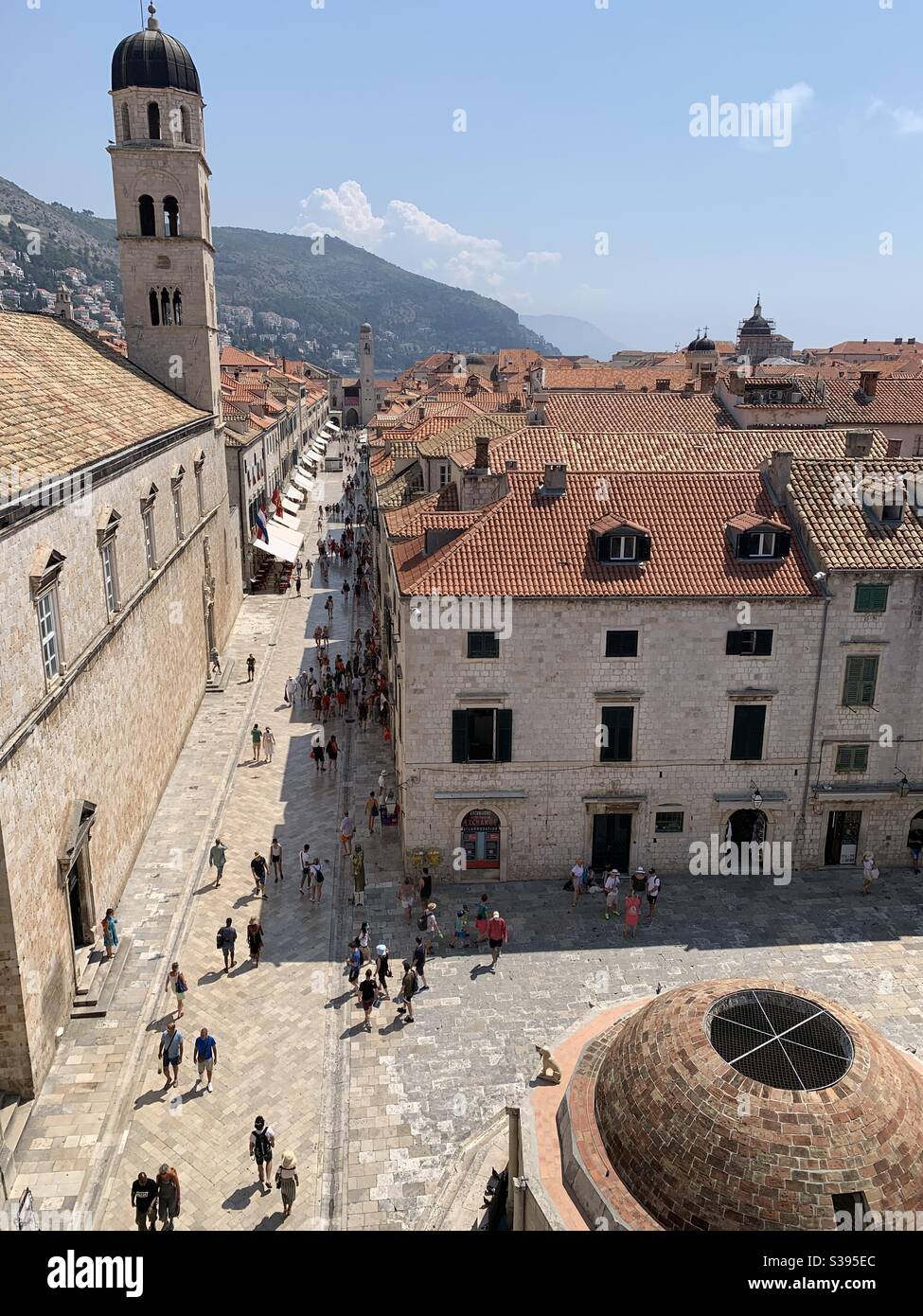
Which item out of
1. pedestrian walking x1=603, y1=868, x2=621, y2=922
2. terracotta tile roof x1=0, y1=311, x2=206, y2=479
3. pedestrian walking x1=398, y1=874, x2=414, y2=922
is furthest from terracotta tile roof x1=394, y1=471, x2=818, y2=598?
terracotta tile roof x1=0, y1=311, x2=206, y2=479

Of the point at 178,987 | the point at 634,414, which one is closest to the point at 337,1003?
the point at 178,987

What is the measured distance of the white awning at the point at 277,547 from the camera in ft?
193

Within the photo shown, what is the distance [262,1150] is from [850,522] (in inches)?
836

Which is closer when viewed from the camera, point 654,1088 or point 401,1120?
point 654,1088

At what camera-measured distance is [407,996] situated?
813 inches

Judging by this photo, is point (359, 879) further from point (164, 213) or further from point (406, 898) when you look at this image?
point (164, 213)

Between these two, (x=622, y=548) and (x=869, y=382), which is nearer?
(x=622, y=548)

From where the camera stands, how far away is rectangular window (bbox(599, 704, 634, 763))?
25.1 metres

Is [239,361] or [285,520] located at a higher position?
[239,361]

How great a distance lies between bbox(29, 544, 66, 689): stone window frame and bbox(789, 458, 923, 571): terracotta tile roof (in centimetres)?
1894

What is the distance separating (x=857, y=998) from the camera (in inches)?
834

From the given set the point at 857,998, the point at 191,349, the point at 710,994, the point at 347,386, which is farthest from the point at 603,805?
the point at 347,386
